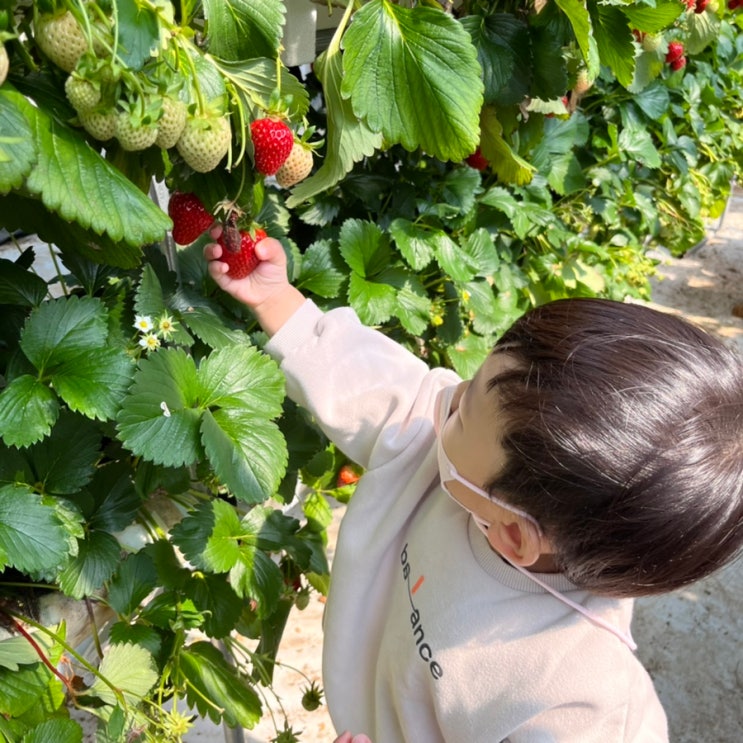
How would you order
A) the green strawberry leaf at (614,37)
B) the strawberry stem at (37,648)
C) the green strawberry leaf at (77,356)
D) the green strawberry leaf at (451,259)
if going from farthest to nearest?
the green strawberry leaf at (451,259), the green strawberry leaf at (614,37), the strawberry stem at (37,648), the green strawberry leaf at (77,356)

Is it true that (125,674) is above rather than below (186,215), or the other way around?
below

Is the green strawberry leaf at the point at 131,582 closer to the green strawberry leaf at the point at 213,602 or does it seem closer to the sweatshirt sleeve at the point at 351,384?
the green strawberry leaf at the point at 213,602

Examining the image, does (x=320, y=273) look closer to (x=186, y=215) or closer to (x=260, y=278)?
(x=260, y=278)

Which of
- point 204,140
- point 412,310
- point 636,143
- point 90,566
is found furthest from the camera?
point 636,143

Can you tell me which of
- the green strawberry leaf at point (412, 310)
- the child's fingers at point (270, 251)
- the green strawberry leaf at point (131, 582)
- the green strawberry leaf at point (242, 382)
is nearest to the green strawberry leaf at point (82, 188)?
the green strawberry leaf at point (242, 382)

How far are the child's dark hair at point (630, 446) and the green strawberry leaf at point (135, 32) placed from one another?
383 mm

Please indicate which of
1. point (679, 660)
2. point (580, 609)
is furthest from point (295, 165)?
point (679, 660)

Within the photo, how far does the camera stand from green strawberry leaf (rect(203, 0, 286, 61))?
0.63 m

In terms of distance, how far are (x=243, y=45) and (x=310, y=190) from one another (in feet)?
0.65

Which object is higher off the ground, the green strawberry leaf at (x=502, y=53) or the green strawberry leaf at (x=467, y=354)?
the green strawberry leaf at (x=502, y=53)

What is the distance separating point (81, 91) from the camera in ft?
1.60

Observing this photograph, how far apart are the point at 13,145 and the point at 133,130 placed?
77 mm

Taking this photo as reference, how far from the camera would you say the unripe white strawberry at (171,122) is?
53cm

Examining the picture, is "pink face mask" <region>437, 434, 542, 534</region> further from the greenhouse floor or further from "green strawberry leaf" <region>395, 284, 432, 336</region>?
the greenhouse floor
